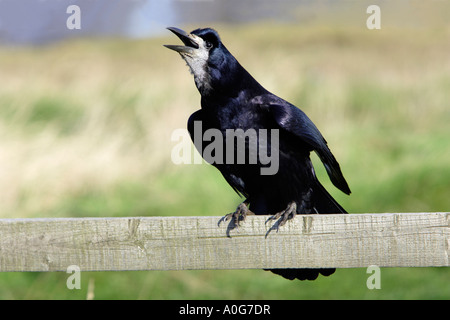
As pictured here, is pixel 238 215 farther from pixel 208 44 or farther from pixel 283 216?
pixel 208 44

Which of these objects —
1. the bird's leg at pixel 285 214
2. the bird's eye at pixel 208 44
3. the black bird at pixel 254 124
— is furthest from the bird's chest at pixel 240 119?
the bird's leg at pixel 285 214

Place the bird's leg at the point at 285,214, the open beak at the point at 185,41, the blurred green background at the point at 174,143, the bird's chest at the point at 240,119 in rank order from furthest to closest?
the blurred green background at the point at 174,143, the bird's chest at the point at 240,119, the open beak at the point at 185,41, the bird's leg at the point at 285,214

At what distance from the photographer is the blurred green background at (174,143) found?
5.27 m

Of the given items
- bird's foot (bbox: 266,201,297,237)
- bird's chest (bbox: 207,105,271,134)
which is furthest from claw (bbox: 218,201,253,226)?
bird's chest (bbox: 207,105,271,134)

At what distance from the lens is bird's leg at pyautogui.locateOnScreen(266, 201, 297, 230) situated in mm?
2162

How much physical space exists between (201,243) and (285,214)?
62 cm

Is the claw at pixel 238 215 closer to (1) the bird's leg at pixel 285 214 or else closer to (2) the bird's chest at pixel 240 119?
(1) the bird's leg at pixel 285 214

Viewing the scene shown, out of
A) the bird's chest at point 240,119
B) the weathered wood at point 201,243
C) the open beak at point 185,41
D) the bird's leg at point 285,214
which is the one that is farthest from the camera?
the bird's chest at point 240,119

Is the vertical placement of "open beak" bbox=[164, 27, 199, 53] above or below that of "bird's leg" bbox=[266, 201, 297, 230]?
above

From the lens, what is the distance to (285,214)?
256cm

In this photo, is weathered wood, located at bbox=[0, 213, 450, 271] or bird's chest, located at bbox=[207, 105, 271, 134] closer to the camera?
weathered wood, located at bbox=[0, 213, 450, 271]

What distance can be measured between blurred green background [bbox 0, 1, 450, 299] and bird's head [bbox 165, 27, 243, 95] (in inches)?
105

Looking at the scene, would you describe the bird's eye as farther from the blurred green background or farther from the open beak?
the blurred green background
